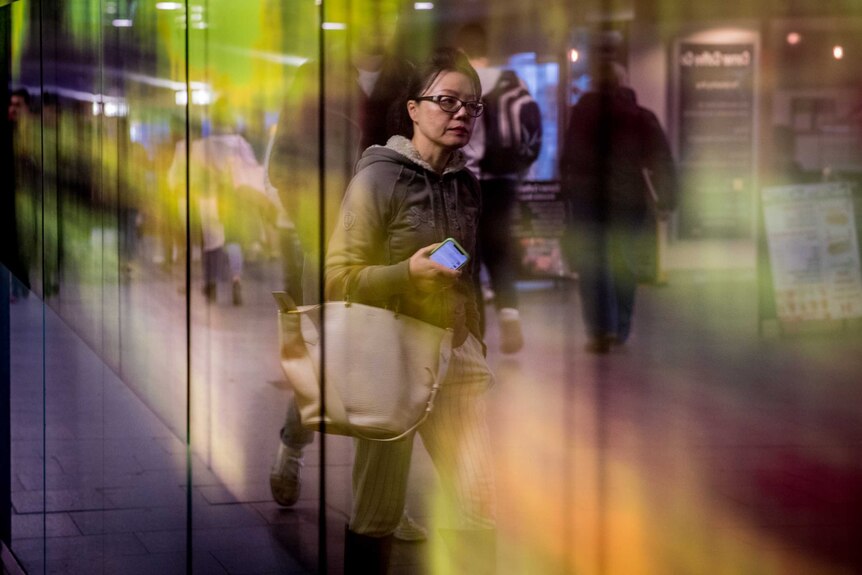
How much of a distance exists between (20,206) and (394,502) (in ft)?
9.50

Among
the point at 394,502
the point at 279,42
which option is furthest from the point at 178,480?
the point at 279,42

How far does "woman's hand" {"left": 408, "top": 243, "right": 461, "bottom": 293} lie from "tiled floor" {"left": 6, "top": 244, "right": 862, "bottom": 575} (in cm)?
15

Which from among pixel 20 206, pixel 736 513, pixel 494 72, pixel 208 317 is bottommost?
pixel 736 513

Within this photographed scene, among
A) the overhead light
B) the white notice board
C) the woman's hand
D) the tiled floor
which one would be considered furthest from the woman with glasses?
the overhead light

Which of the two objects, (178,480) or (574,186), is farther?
(178,480)

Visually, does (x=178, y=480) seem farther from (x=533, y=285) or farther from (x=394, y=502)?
(x=533, y=285)

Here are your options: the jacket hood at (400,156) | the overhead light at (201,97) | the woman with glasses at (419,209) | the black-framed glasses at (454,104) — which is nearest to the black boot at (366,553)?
the woman with glasses at (419,209)

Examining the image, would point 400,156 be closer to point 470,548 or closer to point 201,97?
point 470,548

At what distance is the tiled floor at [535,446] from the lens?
287cm

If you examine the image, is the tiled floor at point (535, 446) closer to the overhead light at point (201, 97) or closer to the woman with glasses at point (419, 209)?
the woman with glasses at point (419, 209)

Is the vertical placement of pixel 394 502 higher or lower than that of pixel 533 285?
lower

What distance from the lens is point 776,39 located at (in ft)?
8.58

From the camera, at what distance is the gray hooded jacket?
109 inches

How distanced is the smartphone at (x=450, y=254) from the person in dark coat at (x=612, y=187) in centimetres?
20
